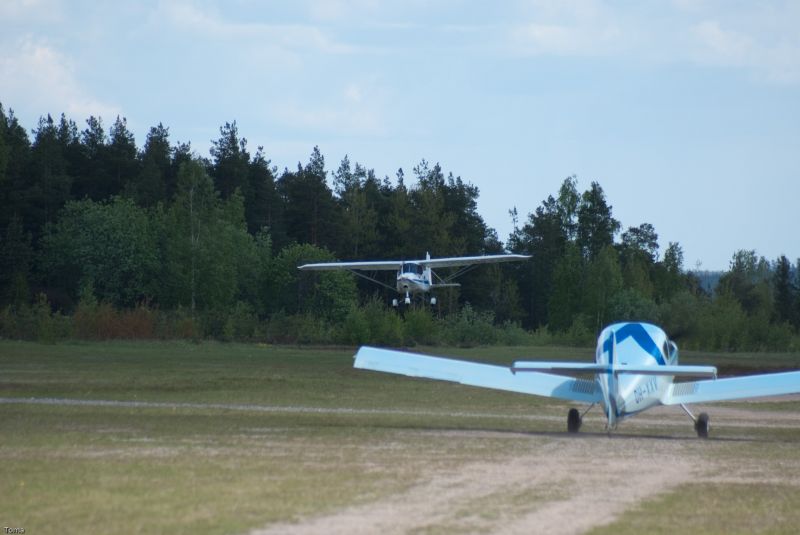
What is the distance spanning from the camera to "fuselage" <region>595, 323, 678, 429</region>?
18312 mm

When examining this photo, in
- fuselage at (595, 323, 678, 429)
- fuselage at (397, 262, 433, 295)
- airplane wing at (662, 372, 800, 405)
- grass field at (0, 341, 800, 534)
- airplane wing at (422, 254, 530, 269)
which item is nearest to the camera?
grass field at (0, 341, 800, 534)

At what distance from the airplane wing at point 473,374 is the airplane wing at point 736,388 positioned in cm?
131

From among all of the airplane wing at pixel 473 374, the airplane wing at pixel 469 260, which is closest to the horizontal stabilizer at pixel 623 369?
the airplane wing at pixel 473 374

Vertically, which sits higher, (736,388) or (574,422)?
(736,388)

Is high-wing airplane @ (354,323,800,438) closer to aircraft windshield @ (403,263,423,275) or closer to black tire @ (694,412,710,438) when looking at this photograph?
black tire @ (694,412,710,438)

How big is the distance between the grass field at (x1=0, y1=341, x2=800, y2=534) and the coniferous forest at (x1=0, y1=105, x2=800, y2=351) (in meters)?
33.8

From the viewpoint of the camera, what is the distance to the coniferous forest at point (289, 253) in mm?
63656

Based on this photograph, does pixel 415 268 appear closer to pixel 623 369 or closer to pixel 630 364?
pixel 630 364

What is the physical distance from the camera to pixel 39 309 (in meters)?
52.8

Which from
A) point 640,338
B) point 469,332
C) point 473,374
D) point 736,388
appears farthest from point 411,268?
point 736,388

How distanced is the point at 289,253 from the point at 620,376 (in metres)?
77.1

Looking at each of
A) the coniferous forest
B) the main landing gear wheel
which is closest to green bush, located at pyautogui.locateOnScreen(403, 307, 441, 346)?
the coniferous forest

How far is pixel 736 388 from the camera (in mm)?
19609

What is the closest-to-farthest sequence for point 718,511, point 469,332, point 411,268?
1. point 718,511
2. point 469,332
3. point 411,268
